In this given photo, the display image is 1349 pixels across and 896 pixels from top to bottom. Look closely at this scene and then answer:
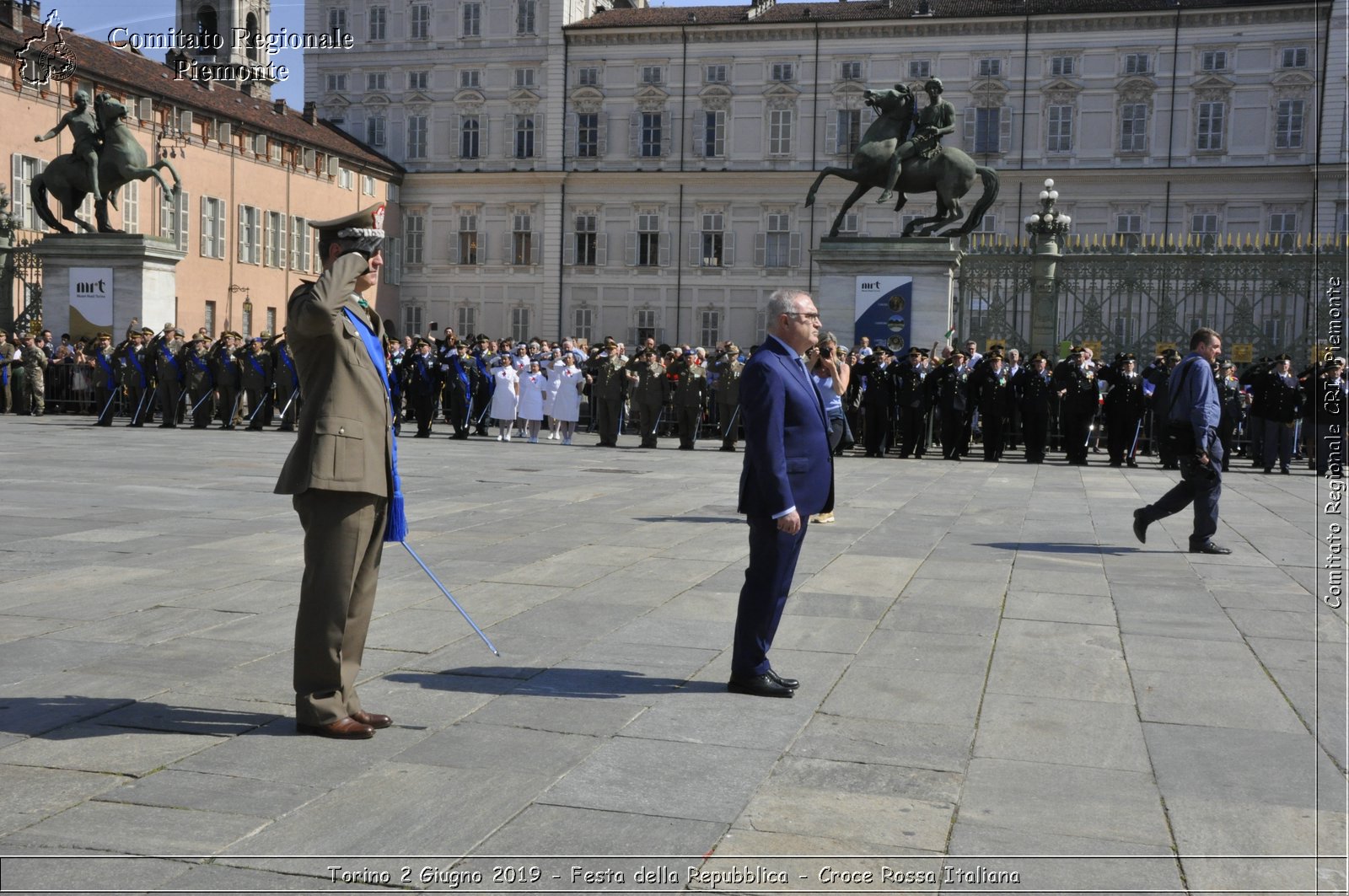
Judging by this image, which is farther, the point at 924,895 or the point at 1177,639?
the point at 1177,639

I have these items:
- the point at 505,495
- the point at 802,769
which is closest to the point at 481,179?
the point at 505,495

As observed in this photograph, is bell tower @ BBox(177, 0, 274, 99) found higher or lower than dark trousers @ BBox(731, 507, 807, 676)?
higher

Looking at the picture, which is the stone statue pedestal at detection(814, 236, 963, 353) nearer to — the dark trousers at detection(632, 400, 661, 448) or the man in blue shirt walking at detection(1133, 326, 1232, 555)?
the dark trousers at detection(632, 400, 661, 448)

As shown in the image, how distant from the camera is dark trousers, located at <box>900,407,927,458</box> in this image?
71.8ft

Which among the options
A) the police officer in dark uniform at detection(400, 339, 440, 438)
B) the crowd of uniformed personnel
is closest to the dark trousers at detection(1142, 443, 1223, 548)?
the crowd of uniformed personnel

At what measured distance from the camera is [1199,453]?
35.3 feet

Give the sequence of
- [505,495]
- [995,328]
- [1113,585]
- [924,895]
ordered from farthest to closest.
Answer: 1. [995,328]
2. [505,495]
3. [1113,585]
4. [924,895]

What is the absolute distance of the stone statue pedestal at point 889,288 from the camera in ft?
78.1

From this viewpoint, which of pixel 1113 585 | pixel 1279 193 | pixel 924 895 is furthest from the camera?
pixel 1279 193

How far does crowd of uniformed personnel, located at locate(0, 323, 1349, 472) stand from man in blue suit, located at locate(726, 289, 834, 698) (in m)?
13.6

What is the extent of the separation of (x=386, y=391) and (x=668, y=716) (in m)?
1.72

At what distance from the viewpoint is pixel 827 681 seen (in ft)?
20.0

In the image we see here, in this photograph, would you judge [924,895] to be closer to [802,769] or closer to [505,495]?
[802,769]

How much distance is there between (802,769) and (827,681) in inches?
52.5
